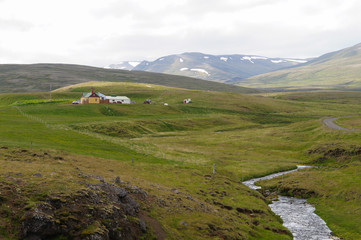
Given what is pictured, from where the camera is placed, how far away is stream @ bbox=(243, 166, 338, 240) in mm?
37625

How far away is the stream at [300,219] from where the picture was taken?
3762 cm

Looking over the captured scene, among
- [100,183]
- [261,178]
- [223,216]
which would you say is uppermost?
[100,183]

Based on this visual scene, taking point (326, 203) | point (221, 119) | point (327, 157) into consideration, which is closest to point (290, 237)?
point (326, 203)

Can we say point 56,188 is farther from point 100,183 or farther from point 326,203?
point 326,203

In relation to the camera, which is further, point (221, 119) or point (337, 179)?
point (221, 119)

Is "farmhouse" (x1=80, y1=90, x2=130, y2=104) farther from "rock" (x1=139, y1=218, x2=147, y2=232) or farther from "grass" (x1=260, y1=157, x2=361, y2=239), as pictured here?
"rock" (x1=139, y1=218, x2=147, y2=232)

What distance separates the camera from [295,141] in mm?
105062

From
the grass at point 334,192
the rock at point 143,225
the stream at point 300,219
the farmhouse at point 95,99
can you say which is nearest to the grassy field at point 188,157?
the stream at point 300,219

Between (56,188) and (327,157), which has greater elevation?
(56,188)

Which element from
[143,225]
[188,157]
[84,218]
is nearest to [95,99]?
[188,157]

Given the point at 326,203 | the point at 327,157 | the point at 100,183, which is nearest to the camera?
the point at 100,183

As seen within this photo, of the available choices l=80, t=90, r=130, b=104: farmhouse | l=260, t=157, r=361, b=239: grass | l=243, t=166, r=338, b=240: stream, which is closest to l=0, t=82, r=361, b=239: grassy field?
l=243, t=166, r=338, b=240: stream

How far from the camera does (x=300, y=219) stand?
141 ft

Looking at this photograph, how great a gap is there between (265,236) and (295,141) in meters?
75.8
